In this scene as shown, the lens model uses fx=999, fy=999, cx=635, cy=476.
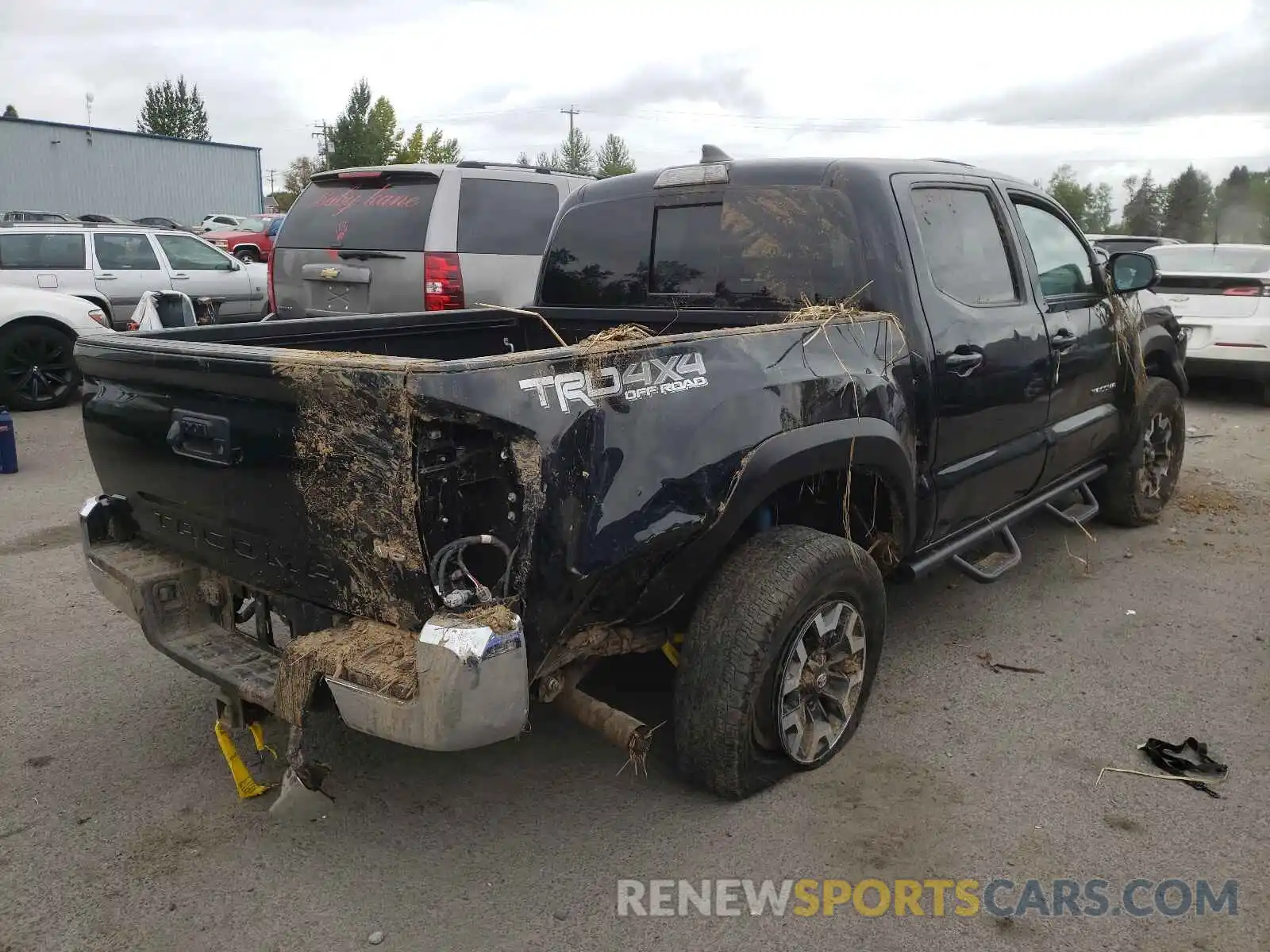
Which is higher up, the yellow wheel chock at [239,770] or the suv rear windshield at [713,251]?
the suv rear windshield at [713,251]

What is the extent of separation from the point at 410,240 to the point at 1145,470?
17.3 feet

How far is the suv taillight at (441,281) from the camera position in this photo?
24.5 ft

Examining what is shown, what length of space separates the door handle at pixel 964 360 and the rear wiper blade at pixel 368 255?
4.92m

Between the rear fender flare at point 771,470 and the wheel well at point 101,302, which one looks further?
the wheel well at point 101,302

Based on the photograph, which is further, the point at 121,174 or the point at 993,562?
the point at 121,174

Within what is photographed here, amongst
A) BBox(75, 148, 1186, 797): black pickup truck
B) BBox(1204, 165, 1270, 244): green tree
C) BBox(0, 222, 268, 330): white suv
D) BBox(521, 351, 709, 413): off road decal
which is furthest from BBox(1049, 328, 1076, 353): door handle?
BBox(1204, 165, 1270, 244): green tree

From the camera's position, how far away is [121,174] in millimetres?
36906

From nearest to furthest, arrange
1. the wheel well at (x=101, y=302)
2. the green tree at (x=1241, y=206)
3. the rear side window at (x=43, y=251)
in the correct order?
the rear side window at (x=43, y=251) → the wheel well at (x=101, y=302) → the green tree at (x=1241, y=206)

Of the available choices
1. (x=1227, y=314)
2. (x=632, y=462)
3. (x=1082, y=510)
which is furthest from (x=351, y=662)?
(x=1227, y=314)

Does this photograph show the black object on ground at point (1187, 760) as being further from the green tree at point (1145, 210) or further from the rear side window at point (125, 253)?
the green tree at point (1145, 210)

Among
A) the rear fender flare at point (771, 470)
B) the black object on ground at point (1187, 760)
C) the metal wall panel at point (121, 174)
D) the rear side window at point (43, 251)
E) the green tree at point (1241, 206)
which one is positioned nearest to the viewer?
the rear fender flare at point (771, 470)

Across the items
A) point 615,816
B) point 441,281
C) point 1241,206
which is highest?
point 1241,206

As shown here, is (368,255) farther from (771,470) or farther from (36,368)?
(771,470)

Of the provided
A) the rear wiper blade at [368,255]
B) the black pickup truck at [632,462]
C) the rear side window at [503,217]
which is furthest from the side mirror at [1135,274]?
the rear wiper blade at [368,255]
